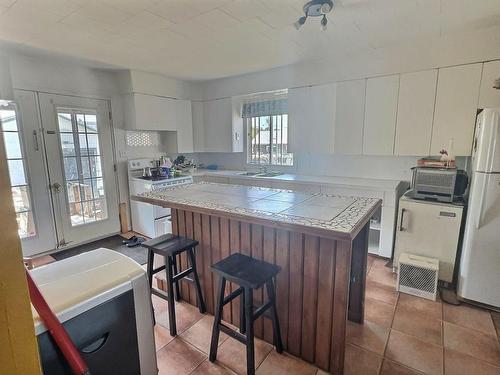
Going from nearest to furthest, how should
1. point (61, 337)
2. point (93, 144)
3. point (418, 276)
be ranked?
point (61, 337), point (418, 276), point (93, 144)

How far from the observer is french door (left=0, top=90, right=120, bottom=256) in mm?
3082

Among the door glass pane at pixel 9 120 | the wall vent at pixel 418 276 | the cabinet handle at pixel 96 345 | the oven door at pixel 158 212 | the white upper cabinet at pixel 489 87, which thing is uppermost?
the white upper cabinet at pixel 489 87

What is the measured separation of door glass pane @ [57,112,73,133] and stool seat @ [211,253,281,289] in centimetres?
305

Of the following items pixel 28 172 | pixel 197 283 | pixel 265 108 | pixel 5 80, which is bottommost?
pixel 197 283

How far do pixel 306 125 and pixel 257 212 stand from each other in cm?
226

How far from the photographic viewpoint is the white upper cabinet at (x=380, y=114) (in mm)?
2938

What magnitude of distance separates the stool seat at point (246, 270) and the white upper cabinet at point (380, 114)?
2.17 m

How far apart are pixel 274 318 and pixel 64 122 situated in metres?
3.50

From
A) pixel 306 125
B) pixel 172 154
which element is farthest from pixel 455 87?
pixel 172 154

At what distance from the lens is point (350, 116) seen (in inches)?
127

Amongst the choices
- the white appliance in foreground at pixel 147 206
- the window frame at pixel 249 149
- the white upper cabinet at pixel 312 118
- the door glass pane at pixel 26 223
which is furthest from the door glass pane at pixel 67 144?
the white upper cabinet at pixel 312 118

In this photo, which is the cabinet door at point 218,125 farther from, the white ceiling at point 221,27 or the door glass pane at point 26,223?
the door glass pane at point 26,223

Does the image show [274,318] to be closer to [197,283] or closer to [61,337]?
[197,283]

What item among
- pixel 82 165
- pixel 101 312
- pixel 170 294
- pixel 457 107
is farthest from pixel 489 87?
pixel 82 165
